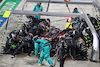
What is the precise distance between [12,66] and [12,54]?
97 centimetres

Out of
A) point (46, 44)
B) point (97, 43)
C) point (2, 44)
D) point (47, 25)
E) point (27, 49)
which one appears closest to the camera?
point (97, 43)

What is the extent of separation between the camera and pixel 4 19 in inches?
528

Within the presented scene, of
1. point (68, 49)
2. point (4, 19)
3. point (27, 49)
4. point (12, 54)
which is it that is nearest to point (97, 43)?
point (68, 49)

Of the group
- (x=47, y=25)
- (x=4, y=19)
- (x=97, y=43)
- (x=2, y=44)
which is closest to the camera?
(x=97, y=43)

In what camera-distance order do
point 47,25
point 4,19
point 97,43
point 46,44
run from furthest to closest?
point 4,19
point 47,25
point 46,44
point 97,43

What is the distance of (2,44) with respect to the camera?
941 cm

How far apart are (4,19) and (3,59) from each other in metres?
5.33

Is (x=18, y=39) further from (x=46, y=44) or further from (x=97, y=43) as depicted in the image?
(x=97, y=43)

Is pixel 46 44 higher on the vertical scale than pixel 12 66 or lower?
higher

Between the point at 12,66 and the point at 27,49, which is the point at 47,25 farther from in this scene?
the point at 12,66

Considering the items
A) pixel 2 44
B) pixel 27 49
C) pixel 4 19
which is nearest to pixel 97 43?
pixel 27 49

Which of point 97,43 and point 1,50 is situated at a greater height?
point 97,43

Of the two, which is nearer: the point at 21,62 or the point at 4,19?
the point at 21,62

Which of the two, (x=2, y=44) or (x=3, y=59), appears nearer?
(x=3, y=59)
